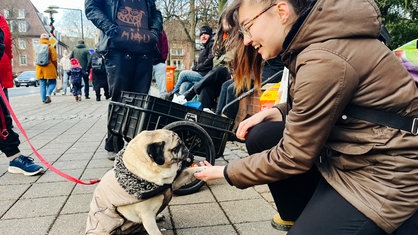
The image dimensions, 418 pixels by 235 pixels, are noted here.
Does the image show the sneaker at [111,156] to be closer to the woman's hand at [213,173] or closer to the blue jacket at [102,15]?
the blue jacket at [102,15]

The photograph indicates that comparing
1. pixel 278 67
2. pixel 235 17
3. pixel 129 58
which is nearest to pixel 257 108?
pixel 278 67

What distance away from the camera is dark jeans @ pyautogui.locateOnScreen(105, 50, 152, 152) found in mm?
4289

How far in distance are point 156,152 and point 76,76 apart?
45.0 feet

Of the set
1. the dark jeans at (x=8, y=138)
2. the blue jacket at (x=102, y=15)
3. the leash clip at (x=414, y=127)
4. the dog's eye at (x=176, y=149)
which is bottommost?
the dark jeans at (x=8, y=138)

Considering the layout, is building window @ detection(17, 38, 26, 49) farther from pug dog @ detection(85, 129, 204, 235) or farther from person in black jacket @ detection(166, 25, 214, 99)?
pug dog @ detection(85, 129, 204, 235)

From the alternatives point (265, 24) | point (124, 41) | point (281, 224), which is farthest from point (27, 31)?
point (265, 24)

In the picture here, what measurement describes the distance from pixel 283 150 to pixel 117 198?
1114 mm

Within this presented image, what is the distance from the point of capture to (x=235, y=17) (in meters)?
2.01

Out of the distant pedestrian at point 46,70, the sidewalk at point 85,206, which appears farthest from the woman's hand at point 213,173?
the distant pedestrian at point 46,70

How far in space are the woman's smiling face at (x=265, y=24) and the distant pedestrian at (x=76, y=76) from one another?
14.0 metres

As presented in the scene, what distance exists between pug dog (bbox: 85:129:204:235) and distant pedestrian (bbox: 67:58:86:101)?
13.4 metres

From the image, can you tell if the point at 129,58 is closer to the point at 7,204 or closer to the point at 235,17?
the point at 7,204

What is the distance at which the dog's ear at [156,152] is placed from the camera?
226 centimetres

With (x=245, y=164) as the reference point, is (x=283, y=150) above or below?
above
